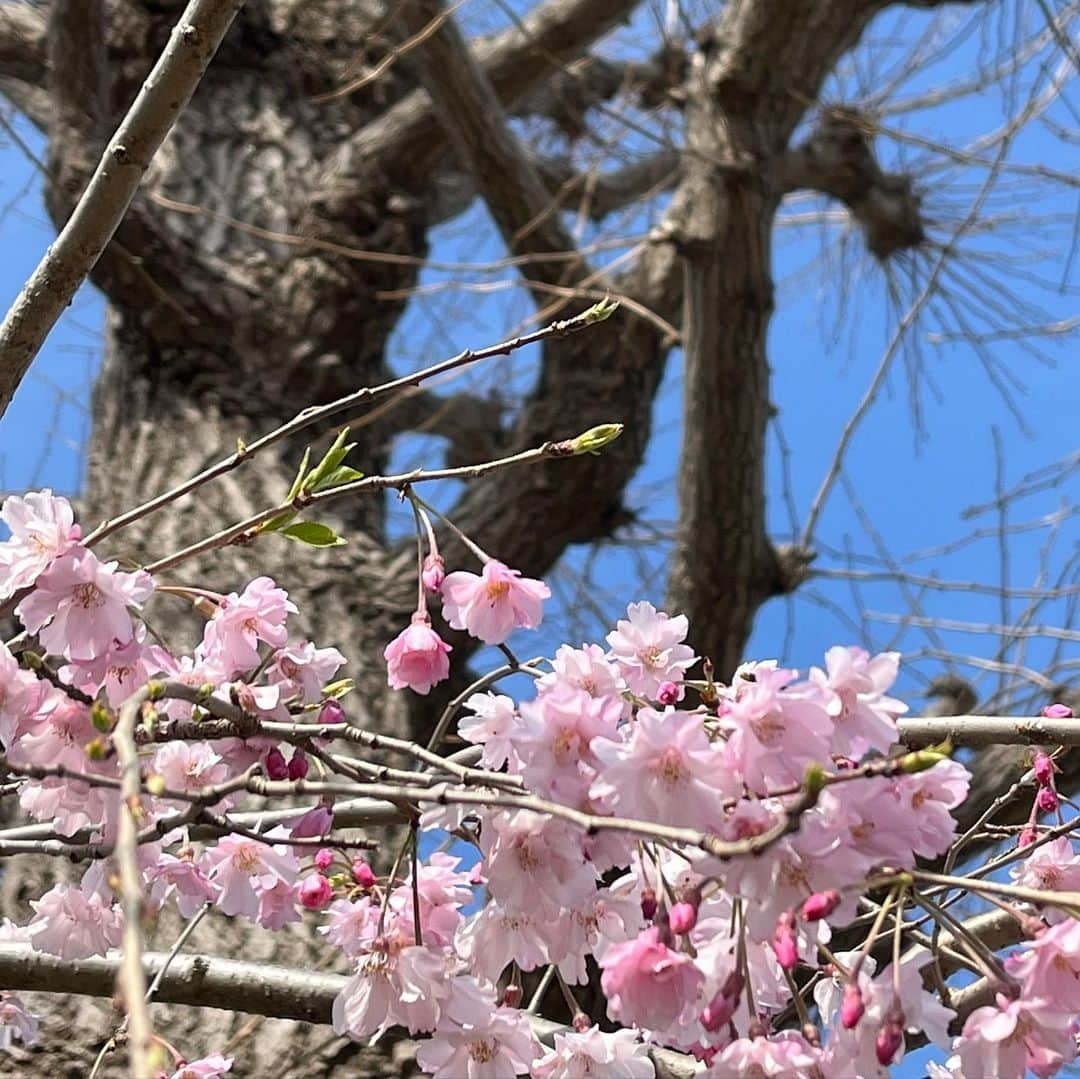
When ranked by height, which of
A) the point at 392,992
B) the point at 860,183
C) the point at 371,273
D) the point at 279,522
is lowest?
the point at 392,992

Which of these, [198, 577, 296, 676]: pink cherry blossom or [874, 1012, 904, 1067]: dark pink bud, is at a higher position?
[198, 577, 296, 676]: pink cherry blossom

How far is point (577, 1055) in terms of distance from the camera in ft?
3.17

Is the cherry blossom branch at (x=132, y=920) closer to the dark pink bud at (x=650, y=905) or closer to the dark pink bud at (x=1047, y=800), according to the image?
the dark pink bud at (x=650, y=905)

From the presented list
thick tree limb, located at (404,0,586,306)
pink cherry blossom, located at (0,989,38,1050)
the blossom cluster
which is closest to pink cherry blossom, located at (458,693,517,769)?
the blossom cluster

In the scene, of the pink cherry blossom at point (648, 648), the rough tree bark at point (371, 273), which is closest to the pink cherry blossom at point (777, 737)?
the pink cherry blossom at point (648, 648)

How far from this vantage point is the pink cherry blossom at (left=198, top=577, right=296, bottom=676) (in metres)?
1.03

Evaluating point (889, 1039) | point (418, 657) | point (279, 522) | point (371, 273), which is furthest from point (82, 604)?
point (371, 273)

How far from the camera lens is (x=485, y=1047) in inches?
38.4

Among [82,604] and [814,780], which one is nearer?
[814,780]

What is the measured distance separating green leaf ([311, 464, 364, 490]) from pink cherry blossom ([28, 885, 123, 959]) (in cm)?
47

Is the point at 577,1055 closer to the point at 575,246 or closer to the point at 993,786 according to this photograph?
the point at 993,786

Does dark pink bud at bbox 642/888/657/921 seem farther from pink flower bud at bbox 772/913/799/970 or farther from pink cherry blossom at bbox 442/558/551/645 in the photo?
pink cherry blossom at bbox 442/558/551/645

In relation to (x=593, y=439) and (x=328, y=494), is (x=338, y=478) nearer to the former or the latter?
(x=328, y=494)

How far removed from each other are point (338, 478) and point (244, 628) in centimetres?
16
